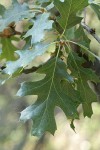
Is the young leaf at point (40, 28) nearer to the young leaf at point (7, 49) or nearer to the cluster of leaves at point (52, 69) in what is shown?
the cluster of leaves at point (52, 69)

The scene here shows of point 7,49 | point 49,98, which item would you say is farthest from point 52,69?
point 7,49

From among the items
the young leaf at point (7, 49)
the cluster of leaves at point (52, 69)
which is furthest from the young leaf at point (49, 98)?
the young leaf at point (7, 49)

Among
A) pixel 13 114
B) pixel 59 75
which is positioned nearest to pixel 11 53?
pixel 59 75

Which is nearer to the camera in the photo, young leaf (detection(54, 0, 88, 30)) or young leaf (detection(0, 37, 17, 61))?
young leaf (detection(54, 0, 88, 30))

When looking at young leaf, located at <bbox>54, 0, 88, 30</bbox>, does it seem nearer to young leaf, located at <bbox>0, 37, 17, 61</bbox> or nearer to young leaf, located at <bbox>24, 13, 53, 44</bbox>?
young leaf, located at <bbox>24, 13, 53, 44</bbox>

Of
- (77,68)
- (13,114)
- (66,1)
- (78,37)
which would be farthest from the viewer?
(13,114)

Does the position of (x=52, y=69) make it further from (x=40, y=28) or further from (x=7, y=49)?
(x=7, y=49)

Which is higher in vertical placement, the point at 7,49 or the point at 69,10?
the point at 69,10

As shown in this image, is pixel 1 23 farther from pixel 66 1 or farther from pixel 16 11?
pixel 66 1

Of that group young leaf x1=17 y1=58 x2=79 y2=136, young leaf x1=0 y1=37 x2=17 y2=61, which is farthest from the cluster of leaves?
young leaf x1=0 y1=37 x2=17 y2=61

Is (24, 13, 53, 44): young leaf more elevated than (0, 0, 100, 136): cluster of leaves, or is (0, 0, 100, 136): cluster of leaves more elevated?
(24, 13, 53, 44): young leaf

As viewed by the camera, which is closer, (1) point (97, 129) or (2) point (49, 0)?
(2) point (49, 0)
